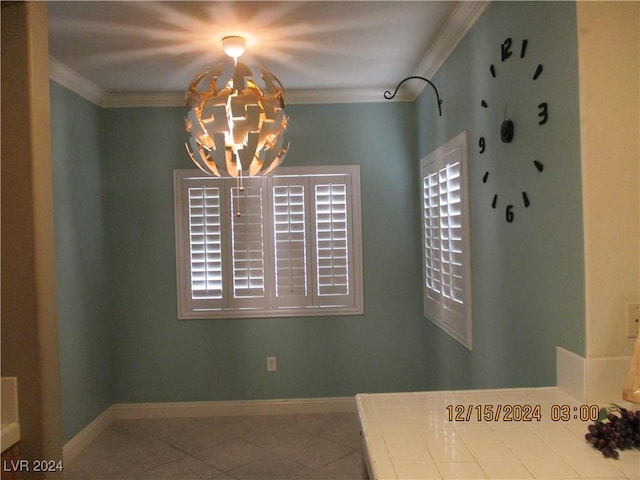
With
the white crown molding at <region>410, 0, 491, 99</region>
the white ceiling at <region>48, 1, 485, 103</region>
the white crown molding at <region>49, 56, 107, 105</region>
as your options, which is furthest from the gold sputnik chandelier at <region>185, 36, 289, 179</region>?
the white crown molding at <region>49, 56, 107, 105</region>

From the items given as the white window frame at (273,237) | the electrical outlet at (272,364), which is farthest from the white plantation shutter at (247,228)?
the electrical outlet at (272,364)

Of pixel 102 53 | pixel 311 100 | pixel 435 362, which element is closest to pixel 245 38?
pixel 102 53

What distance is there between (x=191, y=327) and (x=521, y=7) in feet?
10.9

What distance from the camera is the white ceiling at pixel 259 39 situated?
259cm

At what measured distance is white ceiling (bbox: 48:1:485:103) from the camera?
102 inches

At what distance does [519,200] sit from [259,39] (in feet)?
5.84

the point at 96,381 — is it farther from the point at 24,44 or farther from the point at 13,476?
the point at 24,44

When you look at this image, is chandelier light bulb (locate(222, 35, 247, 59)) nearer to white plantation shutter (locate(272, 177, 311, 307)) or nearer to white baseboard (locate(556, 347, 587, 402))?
white plantation shutter (locate(272, 177, 311, 307))

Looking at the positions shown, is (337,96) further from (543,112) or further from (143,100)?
(543,112)

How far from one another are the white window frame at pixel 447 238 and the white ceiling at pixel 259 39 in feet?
2.18

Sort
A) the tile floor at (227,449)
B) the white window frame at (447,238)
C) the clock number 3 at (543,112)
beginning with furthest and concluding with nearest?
the tile floor at (227,449), the white window frame at (447,238), the clock number 3 at (543,112)

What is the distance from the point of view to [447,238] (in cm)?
321

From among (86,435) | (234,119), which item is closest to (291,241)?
(234,119)

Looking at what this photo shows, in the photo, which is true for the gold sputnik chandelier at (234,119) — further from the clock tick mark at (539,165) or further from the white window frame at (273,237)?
the white window frame at (273,237)
